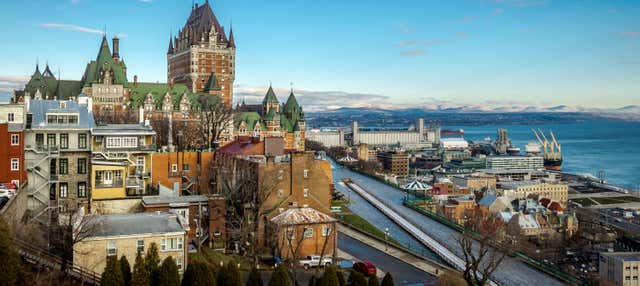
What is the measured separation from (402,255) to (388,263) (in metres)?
2.81

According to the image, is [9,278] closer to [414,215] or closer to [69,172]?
[69,172]

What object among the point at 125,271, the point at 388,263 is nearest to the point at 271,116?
the point at 388,263

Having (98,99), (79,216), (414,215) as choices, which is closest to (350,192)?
(414,215)

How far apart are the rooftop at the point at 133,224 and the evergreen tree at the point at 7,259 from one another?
568cm

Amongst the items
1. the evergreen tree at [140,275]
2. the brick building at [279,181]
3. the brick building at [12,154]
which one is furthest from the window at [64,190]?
the evergreen tree at [140,275]

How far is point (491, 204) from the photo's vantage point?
281 feet

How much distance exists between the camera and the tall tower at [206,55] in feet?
345

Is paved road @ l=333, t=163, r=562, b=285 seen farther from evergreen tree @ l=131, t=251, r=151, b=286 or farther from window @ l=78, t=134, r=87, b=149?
evergreen tree @ l=131, t=251, r=151, b=286

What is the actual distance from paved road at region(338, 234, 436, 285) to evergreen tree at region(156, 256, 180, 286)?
13.9 m

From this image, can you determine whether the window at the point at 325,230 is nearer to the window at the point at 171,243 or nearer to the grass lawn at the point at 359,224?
the window at the point at 171,243

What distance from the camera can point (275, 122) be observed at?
95938 mm

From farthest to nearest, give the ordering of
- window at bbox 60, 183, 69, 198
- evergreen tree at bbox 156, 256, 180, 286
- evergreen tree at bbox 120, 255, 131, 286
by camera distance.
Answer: window at bbox 60, 183, 69, 198 < evergreen tree at bbox 120, 255, 131, 286 < evergreen tree at bbox 156, 256, 180, 286

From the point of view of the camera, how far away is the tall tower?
345 feet

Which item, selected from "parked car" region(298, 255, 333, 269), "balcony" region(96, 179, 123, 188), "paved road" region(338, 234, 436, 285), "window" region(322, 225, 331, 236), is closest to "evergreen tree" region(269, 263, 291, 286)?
"parked car" region(298, 255, 333, 269)
